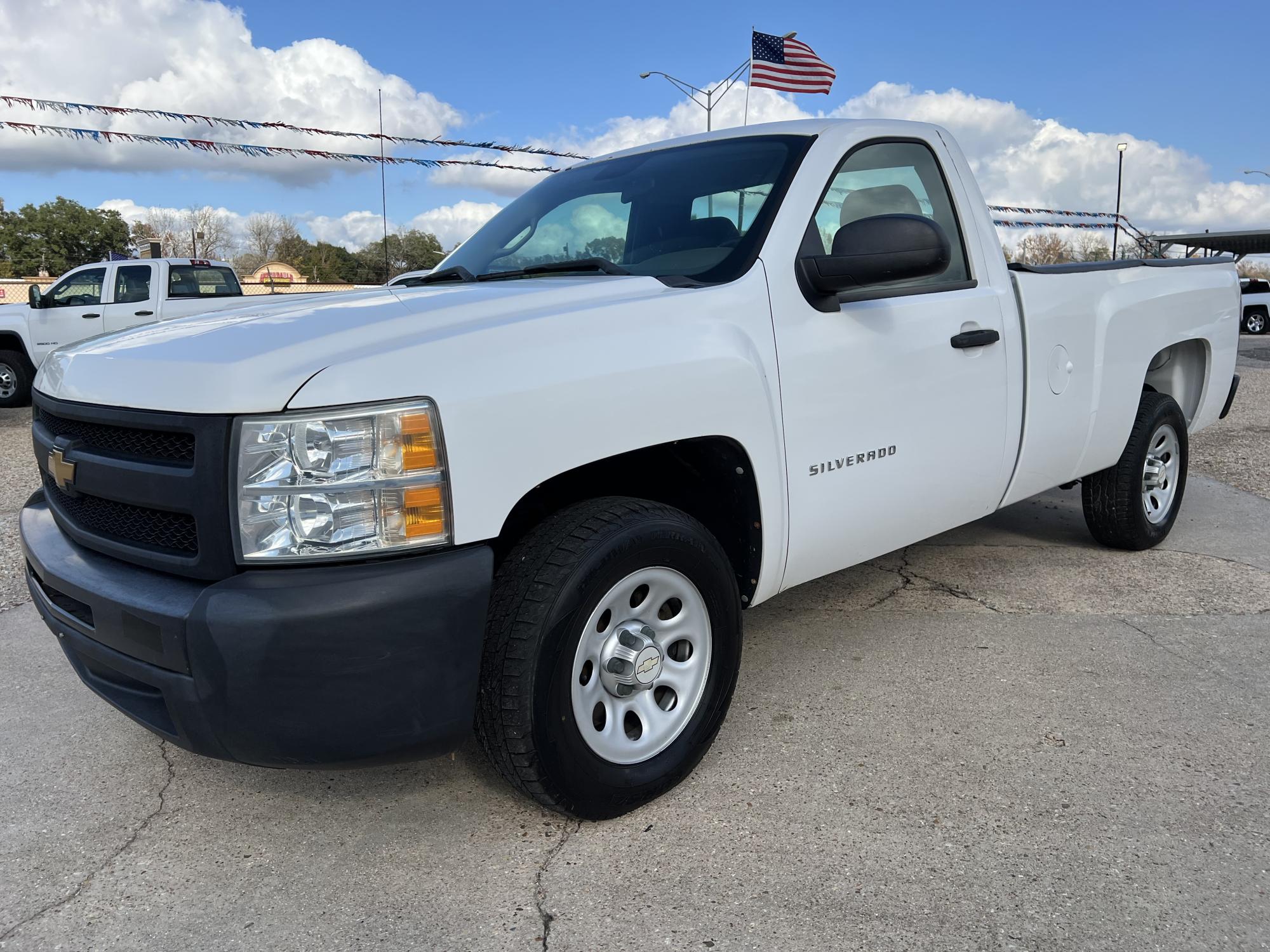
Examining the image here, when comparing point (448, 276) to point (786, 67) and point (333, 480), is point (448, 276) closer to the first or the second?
point (333, 480)

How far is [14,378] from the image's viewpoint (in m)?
12.6

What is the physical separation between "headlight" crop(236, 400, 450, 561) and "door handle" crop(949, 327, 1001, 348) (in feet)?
6.73

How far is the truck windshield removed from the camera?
299cm

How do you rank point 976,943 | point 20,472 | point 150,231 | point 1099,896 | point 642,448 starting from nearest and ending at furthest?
point 976,943 < point 1099,896 < point 642,448 < point 20,472 < point 150,231

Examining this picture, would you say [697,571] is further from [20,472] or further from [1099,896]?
[20,472]

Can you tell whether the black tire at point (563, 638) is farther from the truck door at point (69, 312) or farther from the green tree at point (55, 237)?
the green tree at point (55, 237)

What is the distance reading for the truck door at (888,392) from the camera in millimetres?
2889

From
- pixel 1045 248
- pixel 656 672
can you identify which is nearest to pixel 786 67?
pixel 1045 248

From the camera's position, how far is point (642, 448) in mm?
2516

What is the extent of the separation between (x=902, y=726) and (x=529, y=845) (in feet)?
4.18

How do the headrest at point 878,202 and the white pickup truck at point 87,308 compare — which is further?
the white pickup truck at point 87,308

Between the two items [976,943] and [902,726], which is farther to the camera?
[902,726]

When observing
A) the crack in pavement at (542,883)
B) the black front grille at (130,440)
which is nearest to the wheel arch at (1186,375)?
the crack in pavement at (542,883)

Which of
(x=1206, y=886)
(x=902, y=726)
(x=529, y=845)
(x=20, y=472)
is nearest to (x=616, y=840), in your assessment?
(x=529, y=845)
